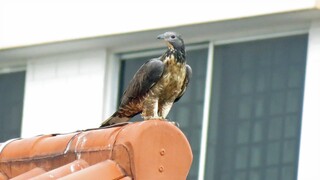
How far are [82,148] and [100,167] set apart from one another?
55 centimetres

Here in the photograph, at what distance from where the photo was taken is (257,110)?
57.2 ft

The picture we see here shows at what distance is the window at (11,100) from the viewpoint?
19.9m

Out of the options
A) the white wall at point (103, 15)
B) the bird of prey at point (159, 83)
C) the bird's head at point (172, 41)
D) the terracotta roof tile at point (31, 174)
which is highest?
the white wall at point (103, 15)

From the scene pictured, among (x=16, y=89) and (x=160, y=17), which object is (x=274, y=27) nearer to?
(x=160, y=17)

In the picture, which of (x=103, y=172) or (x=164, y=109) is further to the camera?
(x=164, y=109)

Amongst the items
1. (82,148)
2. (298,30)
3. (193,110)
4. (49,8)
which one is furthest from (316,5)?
(82,148)

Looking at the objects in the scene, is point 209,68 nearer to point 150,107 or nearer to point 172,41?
point 172,41

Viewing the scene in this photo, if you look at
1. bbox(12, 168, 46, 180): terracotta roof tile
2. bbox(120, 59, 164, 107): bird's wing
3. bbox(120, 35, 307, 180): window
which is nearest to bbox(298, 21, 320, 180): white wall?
bbox(120, 35, 307, 180): window

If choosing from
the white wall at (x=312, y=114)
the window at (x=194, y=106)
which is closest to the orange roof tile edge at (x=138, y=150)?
the white wall at (x=312, y=114)

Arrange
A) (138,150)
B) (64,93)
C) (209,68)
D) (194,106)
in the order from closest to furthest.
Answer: (138,150)
(209,68)
(194,106)
(64,93)

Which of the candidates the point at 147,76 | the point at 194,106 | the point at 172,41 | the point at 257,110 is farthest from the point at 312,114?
the point at 147,76

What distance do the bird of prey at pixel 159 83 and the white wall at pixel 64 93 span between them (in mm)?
6533

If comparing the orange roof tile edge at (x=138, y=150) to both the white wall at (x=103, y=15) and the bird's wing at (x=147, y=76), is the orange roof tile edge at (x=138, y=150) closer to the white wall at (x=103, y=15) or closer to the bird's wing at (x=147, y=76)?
the bird's wing at (x=147, y=76)

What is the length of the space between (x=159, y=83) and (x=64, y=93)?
7413 mm
